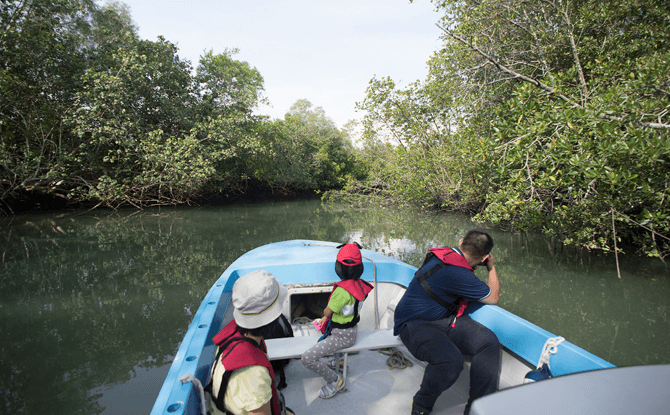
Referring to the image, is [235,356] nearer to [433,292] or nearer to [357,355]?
[433,292]

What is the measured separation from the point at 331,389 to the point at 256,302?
50.7 inches

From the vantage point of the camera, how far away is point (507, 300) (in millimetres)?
4664

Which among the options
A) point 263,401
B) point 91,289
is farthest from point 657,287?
point 91,289

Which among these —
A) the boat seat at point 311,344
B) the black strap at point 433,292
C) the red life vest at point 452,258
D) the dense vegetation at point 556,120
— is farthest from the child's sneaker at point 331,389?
the dense vegetation at point 556,120

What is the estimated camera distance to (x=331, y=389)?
85.1 inches

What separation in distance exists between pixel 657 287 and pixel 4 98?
16246 millimetres

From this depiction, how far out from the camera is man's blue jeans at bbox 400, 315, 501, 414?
1752mm

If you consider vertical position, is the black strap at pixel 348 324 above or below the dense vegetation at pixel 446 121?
below

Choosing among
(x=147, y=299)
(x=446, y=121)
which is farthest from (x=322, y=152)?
A: (x=147, y=299)

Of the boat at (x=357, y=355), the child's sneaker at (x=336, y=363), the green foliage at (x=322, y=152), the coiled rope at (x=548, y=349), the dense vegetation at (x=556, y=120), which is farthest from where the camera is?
the green foliage at (x=322, y=152)

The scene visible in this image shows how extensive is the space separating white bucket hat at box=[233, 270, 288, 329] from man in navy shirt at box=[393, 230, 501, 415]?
102 centimetres

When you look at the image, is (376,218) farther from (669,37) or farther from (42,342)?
(42,342)

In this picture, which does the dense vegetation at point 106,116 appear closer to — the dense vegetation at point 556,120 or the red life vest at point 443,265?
the dense vegetation at point 556,120

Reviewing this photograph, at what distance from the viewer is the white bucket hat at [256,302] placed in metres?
1.21
